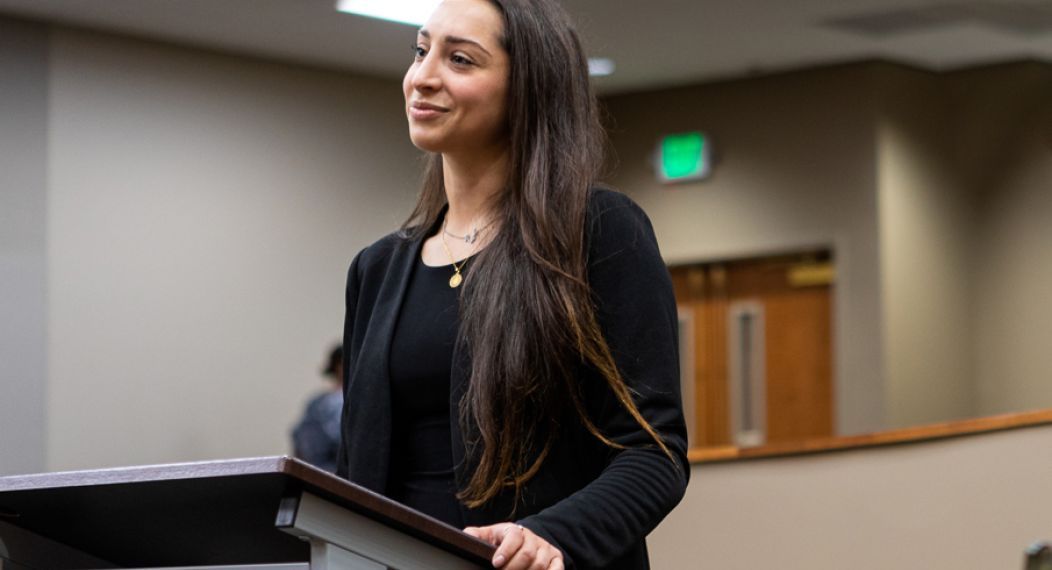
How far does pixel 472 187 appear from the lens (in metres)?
1.82

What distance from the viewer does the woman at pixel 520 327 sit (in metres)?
1.60

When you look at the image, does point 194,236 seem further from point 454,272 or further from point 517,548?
point 517,548

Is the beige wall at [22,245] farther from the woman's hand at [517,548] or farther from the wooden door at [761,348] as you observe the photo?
the woman's hand at [517,548]

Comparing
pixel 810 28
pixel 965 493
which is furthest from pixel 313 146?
pixel 965 493

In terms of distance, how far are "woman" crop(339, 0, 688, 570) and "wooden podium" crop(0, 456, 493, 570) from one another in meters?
0.22

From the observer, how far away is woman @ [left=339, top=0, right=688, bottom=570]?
5.26ft

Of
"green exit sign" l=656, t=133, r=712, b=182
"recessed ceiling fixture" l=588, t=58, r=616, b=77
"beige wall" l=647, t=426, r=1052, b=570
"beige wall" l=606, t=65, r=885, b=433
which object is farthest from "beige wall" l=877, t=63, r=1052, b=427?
"beige wall" l=647, t=426, r=1052, b=570

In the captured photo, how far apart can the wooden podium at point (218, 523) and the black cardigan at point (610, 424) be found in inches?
8.6

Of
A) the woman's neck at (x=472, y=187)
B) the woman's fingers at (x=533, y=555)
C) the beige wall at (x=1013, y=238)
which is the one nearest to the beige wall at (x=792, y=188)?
the beige wall at (x=1013, y=238)

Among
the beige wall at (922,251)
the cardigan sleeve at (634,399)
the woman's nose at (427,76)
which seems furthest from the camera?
the beige wall at (922,251)

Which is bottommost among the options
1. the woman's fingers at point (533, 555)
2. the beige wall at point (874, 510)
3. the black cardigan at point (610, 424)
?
the beige wall at point (874, 510)

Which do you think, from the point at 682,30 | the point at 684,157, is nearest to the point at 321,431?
the point at 682,30

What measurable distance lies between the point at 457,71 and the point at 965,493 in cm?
315

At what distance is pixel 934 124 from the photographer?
8.82m
